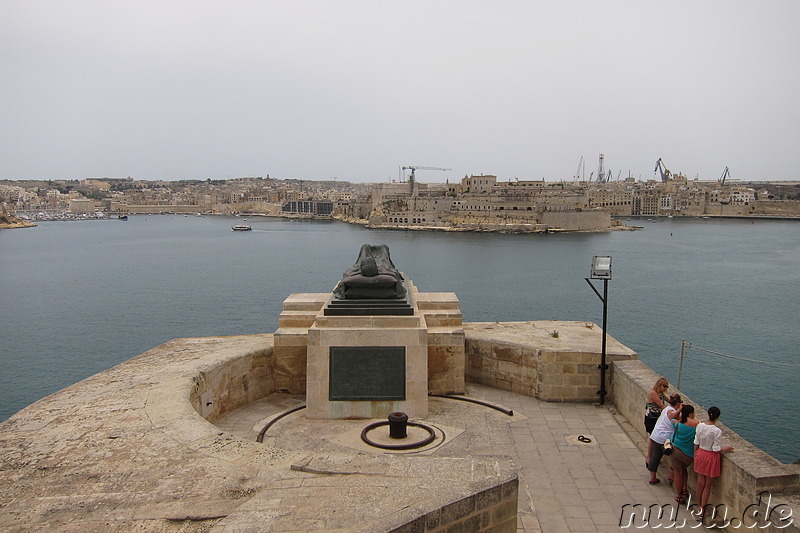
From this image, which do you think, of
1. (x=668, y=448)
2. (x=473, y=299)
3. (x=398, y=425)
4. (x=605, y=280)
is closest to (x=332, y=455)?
(x=398, y=425)

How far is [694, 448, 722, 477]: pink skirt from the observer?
4277mm

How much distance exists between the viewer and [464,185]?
95688 millimetres

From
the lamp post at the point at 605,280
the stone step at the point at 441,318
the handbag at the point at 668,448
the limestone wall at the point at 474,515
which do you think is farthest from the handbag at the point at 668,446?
the stone step at the point at 441,318

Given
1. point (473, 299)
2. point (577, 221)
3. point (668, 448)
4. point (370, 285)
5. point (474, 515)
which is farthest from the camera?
point (577, 221)

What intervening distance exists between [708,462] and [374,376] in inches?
125

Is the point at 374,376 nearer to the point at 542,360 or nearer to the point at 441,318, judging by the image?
the point at 441,318

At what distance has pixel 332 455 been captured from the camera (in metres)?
4.16

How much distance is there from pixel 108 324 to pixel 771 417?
22.3 m

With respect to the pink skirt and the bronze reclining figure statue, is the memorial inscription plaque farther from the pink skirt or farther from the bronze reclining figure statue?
the pink skirt

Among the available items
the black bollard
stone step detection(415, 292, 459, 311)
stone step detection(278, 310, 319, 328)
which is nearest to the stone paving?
the black bollard

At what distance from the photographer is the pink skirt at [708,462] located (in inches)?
168

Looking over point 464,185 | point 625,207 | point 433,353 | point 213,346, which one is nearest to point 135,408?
point 213,346

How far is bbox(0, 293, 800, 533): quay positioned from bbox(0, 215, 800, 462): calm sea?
12.1 feet

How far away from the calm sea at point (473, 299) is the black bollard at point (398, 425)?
18.5ft
